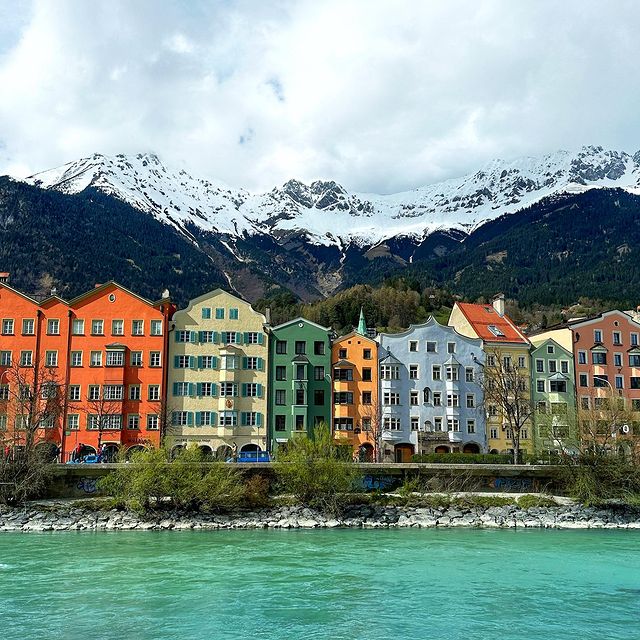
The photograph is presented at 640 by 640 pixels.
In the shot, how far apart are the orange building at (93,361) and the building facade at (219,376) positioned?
69.0 inches

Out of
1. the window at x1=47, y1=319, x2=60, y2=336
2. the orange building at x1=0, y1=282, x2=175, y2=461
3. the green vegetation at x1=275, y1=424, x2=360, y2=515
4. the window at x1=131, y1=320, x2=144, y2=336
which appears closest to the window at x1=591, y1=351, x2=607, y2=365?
the green vegetation at x1=275, y1=424, x2=360, y2=515

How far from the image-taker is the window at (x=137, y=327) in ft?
234

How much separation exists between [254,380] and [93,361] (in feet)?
48.4

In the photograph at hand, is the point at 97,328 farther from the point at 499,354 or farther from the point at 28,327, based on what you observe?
the point at 499,354

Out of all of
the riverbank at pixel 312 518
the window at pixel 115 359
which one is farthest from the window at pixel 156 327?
the riverbank at pixel 312 518

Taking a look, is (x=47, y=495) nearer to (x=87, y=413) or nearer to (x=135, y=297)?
(x=87, y=413)

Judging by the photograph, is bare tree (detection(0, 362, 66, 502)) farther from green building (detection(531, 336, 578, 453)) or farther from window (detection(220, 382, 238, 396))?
green building (detection(531, 336, 578, 453))

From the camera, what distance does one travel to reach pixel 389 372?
74.9 meters

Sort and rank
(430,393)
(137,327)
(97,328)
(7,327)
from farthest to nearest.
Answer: (430,393) < (137,327) < (97,328) < (7,327)

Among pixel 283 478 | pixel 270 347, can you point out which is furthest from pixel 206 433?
pixel 283 478

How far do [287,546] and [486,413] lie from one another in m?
36.9

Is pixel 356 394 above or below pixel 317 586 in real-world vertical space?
above

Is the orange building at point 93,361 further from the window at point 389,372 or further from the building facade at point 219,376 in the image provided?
the window at point 389,372

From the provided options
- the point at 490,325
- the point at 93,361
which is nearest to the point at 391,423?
the point at 490,325
